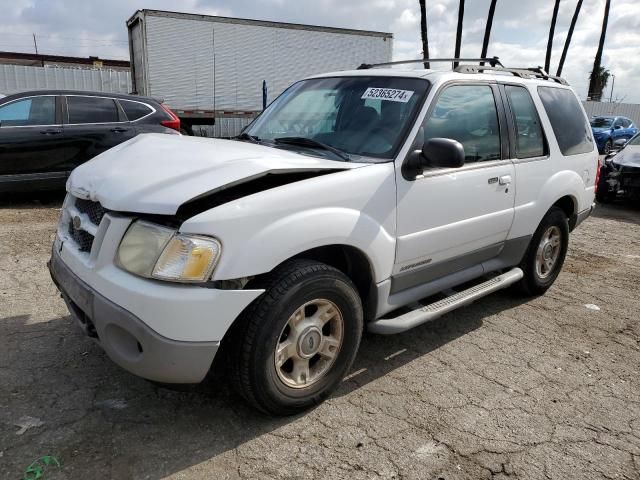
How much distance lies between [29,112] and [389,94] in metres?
6.19

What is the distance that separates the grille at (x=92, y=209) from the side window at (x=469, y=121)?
1.95 m

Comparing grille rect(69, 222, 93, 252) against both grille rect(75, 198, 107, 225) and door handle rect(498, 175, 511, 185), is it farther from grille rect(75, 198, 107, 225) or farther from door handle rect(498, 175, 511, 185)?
door handle rect(498, 175, 511, 185)

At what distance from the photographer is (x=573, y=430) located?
2891mm

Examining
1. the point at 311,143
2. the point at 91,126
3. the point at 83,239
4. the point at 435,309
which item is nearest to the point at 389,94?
the point at 311,143

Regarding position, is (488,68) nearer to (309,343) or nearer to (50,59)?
(309,343)

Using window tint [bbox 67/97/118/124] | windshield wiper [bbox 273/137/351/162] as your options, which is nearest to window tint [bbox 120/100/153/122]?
window tint [bbox 67/97/118/124]

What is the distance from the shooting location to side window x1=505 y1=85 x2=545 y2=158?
4.10m

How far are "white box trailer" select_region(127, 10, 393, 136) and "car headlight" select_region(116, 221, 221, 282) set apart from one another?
525 inches

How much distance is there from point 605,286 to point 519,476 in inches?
135

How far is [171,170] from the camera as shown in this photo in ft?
8.70

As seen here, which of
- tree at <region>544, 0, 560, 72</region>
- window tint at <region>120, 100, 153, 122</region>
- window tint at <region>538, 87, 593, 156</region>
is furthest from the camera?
tree at <region>544, 0, 560, 72</region>

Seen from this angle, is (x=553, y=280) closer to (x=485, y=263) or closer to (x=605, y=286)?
(x=605, y=286)

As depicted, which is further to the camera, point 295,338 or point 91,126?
point 91,126

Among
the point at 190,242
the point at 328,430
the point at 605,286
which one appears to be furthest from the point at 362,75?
the point at 605,286
